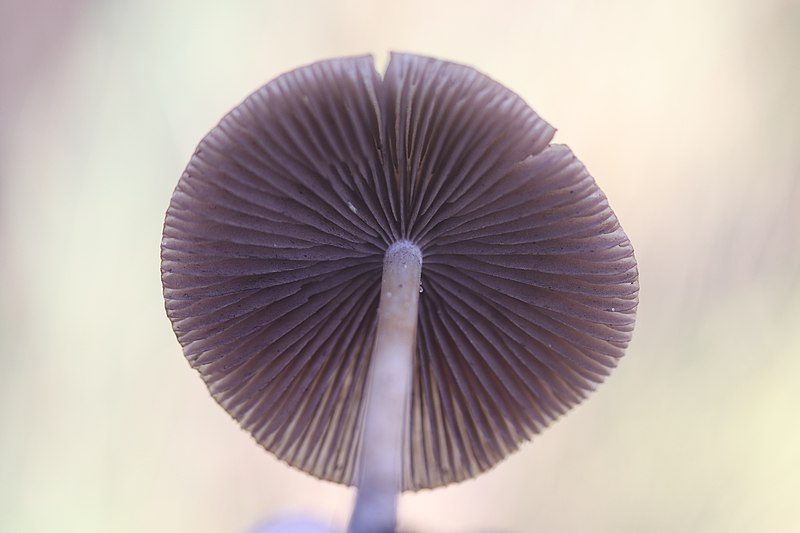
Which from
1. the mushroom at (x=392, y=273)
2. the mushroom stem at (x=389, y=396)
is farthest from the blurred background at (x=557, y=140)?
the mushroom stem at (x=389, y=396)

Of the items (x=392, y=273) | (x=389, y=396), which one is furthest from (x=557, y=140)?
(x=389, y=396)

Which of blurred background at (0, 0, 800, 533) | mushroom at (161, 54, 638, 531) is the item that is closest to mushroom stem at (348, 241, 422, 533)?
mushroom at (161, 54, 638, 531)

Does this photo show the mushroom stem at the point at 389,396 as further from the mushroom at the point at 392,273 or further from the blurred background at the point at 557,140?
the blurred background at the point at 557,140

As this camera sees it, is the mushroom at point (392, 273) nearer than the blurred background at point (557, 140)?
Yes

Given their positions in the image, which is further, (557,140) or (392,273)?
(557,140)

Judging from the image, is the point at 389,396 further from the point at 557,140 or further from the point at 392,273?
the point at 557,140
